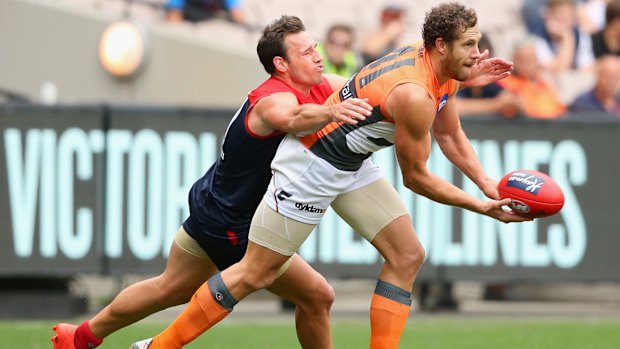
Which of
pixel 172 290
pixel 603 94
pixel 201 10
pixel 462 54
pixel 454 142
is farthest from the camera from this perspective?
pixel 201 10

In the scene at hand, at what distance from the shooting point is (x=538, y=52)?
1459cm

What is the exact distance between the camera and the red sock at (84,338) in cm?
755

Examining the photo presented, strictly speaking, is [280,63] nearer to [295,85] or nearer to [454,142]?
[295,85]

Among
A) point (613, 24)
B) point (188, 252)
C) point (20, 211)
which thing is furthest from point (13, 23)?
point (188, 252)

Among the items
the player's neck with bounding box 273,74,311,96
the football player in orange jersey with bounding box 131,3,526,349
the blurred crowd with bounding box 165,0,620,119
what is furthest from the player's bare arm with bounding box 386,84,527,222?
the blurred crowd with bounding box 165,0,620,119

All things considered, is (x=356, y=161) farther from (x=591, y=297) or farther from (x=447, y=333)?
(x=591, y=297)

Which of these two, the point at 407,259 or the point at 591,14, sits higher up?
the point at 591,14

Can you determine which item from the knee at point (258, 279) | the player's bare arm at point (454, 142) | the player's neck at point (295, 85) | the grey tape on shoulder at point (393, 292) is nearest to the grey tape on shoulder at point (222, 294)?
the knee at point (258, 279)

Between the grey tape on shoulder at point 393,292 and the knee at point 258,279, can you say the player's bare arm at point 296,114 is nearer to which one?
the knee at point 258,279

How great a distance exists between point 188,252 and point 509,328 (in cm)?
405

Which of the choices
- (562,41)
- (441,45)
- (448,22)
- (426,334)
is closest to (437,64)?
(441,45)

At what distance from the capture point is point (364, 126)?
6934mm

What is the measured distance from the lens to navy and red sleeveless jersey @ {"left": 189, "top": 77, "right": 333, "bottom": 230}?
278 inches

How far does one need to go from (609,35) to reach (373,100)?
26.5ft
